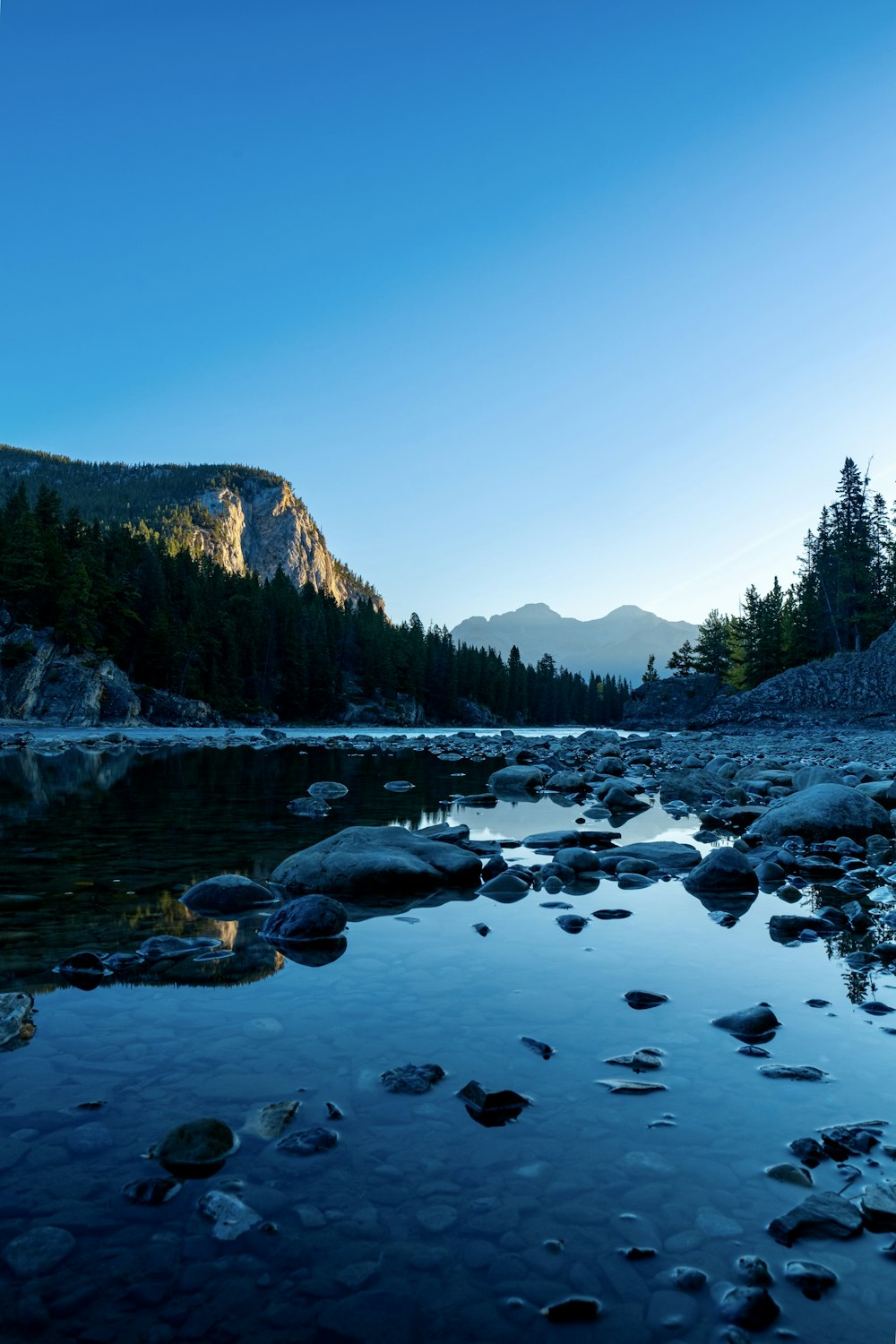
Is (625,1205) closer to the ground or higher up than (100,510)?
closer to the ground

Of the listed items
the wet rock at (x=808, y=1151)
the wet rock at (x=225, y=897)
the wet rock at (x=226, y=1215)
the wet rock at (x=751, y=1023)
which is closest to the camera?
the wet rock at (x=226, y=1215)

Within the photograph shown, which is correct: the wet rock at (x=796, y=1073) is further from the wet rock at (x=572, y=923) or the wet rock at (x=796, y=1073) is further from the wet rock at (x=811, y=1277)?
the wet rock at (x=572, y=923)

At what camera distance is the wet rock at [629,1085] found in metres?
3.52

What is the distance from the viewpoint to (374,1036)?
410 centimetres

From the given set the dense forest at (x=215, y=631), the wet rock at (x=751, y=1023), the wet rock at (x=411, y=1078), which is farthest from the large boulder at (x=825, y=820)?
the dense forest at (x=215, y=631)

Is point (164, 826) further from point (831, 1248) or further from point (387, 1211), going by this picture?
point (831, 1248)

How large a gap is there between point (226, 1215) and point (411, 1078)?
117cm

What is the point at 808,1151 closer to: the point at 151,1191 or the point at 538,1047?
the point at 538,1047

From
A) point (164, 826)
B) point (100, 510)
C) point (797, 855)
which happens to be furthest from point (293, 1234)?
point (100, 510)

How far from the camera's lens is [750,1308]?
215 centimetres

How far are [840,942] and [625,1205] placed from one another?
13.4 feet

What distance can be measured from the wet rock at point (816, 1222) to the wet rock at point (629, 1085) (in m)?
0.96

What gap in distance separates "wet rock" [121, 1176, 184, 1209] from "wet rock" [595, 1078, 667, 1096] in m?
1.95

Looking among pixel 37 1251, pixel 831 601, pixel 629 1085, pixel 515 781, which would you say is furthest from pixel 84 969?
pixel 831 601
